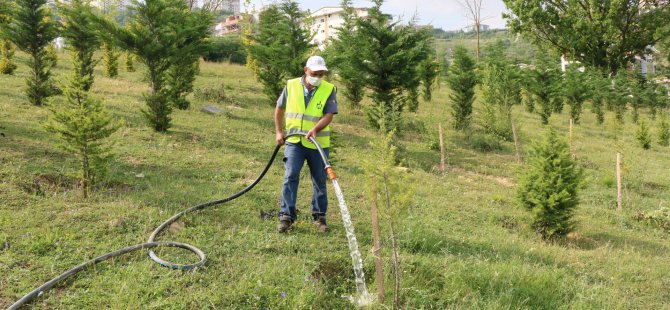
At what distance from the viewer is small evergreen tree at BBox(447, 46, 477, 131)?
15.9 m

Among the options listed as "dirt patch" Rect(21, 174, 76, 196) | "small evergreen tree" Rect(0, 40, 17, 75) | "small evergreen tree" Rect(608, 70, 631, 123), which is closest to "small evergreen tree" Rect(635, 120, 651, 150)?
"small evergreen tree" Rect(608, 70, 631, 123)

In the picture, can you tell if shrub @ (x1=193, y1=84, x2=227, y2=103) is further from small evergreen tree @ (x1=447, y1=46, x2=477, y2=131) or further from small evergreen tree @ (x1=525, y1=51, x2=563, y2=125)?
small evergreen tree @ (x1=525, y1=51, x2=563, y2=125)

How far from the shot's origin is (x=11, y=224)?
14.4 ft

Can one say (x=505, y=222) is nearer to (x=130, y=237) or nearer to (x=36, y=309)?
(x=130, y=237)

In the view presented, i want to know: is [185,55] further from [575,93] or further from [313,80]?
[575,93]

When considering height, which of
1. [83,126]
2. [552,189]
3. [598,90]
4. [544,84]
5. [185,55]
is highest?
[185,55]

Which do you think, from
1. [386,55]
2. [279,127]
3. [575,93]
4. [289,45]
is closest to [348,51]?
[386,55]

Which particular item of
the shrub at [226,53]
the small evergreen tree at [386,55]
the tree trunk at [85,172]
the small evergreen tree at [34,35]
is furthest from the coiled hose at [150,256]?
the shrub at [226,53]

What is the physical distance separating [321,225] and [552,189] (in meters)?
3.55

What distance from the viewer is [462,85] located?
1605 centimetres

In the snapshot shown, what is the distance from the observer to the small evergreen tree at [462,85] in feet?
52.3

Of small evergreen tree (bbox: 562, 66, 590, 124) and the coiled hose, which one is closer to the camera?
Result: the coiled hose

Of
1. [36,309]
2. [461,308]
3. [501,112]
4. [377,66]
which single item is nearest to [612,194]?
[501,112]

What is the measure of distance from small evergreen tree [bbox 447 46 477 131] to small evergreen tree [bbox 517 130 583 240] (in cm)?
943
